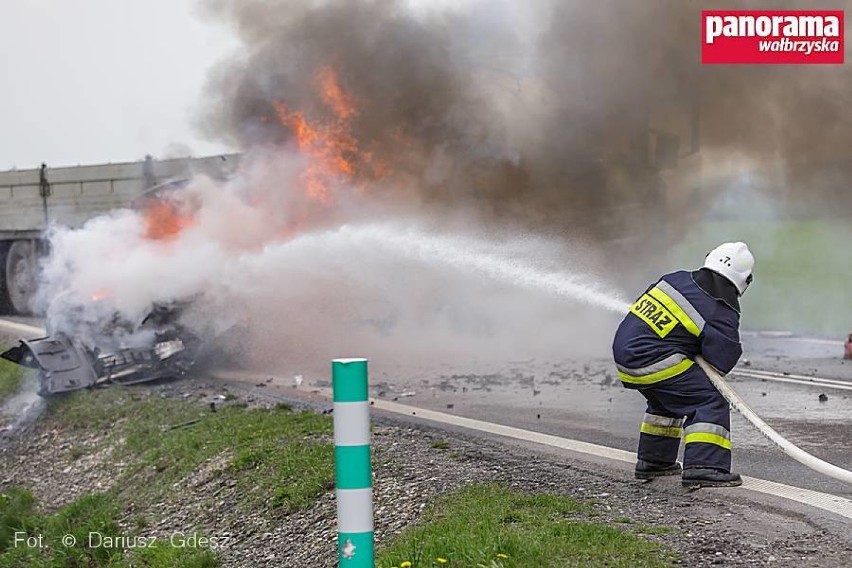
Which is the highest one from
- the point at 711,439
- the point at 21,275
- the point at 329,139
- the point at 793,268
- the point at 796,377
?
the point at 329,139

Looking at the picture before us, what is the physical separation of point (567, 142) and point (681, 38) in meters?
1.95

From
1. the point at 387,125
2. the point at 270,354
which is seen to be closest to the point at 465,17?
the point at 387,125

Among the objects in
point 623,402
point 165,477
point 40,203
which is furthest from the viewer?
point 40,203

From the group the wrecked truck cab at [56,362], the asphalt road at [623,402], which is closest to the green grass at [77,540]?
the wrecked truck cab at [56,362]

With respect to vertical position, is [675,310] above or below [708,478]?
above

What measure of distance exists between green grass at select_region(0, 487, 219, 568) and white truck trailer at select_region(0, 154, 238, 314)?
979cm

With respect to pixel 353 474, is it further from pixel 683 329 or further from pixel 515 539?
pixel 683 329

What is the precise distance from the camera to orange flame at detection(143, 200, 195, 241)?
12656 millimetres

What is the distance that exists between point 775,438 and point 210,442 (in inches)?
176

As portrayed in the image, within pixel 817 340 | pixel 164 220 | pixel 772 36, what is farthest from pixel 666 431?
pixel 817 340

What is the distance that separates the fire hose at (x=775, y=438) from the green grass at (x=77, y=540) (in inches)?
116

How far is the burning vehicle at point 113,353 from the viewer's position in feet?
36.1

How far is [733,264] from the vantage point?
19.2 ft

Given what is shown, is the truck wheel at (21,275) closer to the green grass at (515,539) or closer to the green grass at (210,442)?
the green grass at (210,442)
